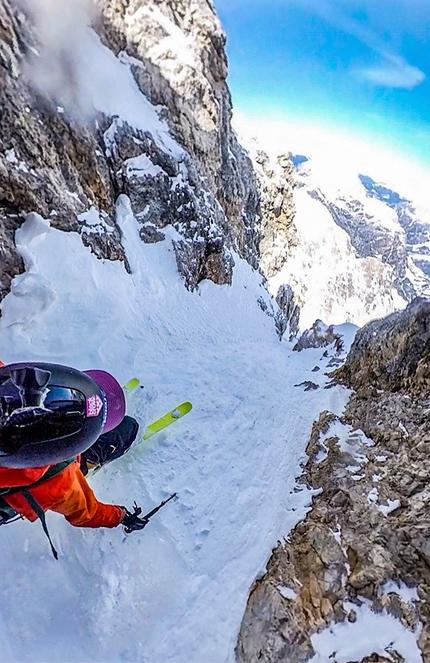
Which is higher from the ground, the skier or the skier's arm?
the skier

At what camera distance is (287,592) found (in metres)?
4.21

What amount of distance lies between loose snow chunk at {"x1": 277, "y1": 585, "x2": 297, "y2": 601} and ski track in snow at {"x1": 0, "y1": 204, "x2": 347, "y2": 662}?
39 centimetres

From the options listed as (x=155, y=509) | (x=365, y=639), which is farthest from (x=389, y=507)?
(x=155, y=509)

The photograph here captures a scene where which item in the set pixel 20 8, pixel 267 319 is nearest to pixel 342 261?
pixel 267 319

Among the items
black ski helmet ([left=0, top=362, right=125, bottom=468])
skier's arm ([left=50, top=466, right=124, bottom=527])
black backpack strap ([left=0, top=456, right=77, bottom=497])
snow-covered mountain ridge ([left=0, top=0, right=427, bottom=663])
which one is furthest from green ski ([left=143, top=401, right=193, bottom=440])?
black ski helmet ([left=0, top=362, right=125, bottom=468])

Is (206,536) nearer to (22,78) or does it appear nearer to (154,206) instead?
(22,78)

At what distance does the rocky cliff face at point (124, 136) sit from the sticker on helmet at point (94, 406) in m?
7.22

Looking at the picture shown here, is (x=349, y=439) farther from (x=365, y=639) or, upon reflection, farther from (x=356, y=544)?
(x=365, y=639)

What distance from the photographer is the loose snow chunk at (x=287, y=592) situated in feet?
13.6

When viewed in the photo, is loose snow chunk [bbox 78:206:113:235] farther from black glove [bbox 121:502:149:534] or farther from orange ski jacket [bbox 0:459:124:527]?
orange ski jacket [bbox 0:459:124:527]

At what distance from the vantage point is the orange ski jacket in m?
3.06

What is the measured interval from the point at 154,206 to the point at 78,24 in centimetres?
1019

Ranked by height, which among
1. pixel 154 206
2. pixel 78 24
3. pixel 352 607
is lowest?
pixel 352 607

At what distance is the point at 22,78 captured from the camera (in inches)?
561
